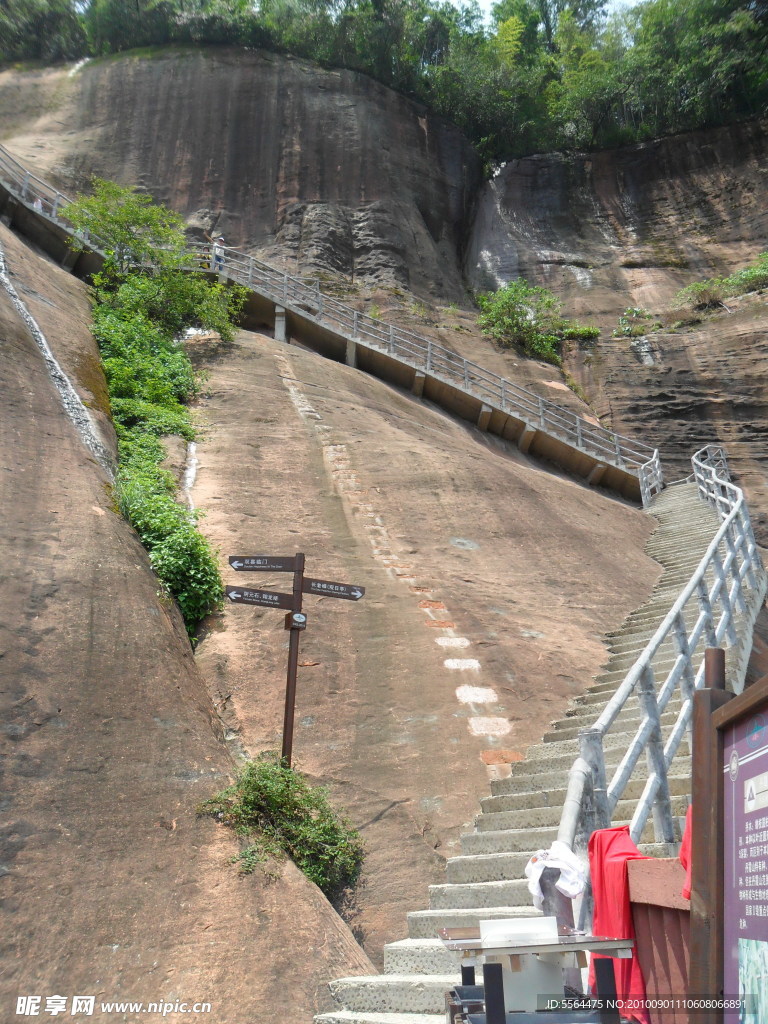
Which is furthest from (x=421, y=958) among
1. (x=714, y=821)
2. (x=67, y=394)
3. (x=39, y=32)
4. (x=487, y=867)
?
(x=39, y=32)

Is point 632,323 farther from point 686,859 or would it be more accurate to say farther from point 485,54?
point 686,859

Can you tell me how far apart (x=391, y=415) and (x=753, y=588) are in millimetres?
8922

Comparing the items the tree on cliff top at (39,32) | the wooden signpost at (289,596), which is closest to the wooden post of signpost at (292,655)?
the wooden signpost at (289,596)

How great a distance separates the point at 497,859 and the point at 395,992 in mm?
1409

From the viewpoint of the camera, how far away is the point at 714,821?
2434 mm

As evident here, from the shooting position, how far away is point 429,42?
3619 cm

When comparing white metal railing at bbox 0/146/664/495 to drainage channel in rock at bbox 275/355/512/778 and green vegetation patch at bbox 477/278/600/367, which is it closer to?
green vegetation patch at bbox 477/278/600/367

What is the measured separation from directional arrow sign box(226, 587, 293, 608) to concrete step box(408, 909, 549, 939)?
9.40 feet

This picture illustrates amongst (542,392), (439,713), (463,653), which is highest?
(542,392)

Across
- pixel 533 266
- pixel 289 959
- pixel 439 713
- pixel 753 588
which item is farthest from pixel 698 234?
pixel 289 959

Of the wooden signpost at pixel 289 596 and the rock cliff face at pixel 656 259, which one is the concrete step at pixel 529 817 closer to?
the wooden signpost at pixel 289 596

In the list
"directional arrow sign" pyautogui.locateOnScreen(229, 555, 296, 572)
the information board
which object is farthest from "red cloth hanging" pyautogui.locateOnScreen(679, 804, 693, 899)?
"directional arrow sign" pyautogui.locateOnScreen(229, 555, 296, 572)

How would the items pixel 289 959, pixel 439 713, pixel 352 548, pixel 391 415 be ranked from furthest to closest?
pixel 391 415 → pixel 352 548 → pixel 439 713 → pixel 289 959

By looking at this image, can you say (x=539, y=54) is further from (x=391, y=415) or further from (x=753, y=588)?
(x=753, y=588)
